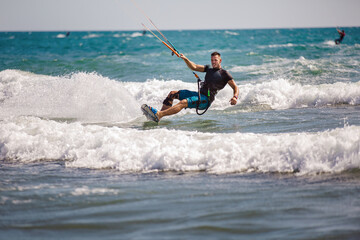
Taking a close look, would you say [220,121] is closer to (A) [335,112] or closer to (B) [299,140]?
(A) [335,112]

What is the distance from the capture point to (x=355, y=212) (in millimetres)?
4234

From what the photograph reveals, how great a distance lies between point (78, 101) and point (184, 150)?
5.83m

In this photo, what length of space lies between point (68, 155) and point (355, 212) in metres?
4.73

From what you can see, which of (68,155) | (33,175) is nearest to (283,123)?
(68,155)

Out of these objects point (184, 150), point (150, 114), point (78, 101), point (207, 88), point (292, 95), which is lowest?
point (184, 150)

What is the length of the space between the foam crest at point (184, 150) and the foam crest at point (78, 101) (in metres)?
2.74

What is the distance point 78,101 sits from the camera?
11.6 meters

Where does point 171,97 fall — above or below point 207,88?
below

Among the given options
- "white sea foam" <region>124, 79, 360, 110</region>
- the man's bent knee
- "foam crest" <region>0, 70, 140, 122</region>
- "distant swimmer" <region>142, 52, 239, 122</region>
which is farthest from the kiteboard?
"white sea foam" <region>124, 79, 360, 110</region>

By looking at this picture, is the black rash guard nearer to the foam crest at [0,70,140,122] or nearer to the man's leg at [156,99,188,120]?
the man's leg at [156,99,188,120]

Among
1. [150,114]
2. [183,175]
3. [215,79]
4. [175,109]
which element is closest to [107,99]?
[150,114]

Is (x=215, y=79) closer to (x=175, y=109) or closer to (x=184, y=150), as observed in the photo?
(x=175, y=109)

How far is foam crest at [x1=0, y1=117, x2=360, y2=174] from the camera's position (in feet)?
19.3

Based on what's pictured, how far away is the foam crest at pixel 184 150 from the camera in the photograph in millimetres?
5891
